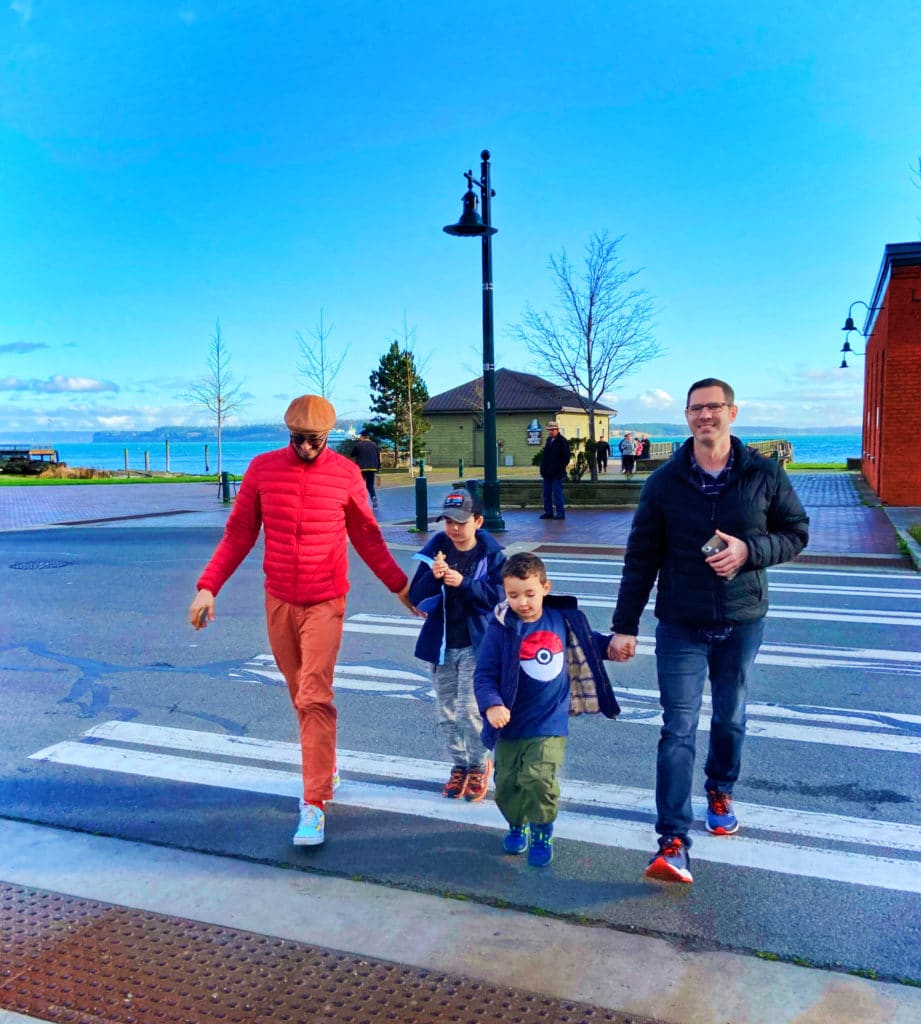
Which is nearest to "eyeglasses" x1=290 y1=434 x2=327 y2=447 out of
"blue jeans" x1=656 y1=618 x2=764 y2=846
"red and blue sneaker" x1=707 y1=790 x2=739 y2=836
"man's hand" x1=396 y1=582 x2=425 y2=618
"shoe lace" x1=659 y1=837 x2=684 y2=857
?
"man's hand" x1=396 y1=582 x2=425 y2=618

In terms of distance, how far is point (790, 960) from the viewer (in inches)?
116

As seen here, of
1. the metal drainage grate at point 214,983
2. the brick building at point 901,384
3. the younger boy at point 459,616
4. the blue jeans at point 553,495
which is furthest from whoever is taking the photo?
the brick building at point 901,384

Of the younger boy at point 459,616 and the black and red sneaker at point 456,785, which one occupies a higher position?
the younger boy at point 459,616

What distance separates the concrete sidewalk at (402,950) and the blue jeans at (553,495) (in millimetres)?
14586

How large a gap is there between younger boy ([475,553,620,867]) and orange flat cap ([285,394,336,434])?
106 cm

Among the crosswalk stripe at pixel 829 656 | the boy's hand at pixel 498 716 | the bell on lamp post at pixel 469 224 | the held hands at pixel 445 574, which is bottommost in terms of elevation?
the crosswalk stripe at pixel 829 656

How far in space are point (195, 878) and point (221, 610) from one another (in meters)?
5.79

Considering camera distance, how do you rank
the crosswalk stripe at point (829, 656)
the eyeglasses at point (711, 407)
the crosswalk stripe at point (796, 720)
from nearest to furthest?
the eyeglasses at point (711, 407) < the crosswalk stripe at point (796, 720) < the crosswalk stripe at point (829, 656)

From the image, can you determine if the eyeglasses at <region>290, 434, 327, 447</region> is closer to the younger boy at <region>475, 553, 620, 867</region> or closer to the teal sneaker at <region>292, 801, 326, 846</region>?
the younger boy at <region>475, 553, 620, 867</region>

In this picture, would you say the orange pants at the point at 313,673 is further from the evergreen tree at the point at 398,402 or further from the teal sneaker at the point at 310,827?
the evergreen tree at the point at 398,402

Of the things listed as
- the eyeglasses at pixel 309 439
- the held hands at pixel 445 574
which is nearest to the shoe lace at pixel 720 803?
the held hands at pixel 445 574

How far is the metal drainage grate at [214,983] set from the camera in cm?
270

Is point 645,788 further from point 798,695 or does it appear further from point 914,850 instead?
point 798,695

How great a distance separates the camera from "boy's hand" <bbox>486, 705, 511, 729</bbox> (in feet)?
11.3
